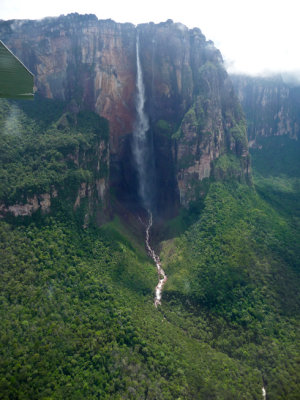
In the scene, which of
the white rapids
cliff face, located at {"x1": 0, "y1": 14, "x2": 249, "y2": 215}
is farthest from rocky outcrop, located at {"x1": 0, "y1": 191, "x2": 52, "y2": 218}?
the white rapids

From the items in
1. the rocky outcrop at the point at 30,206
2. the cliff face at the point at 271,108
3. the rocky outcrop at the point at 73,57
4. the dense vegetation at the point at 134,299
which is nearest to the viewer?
the dense vegetation at the point at 134,299

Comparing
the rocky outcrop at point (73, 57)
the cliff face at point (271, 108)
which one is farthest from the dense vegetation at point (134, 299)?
the cliff face at point (271, 108)

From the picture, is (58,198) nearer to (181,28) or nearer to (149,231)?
(149,231)

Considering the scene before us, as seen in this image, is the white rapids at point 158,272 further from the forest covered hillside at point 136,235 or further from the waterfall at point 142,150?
the waterfall at point 142,150

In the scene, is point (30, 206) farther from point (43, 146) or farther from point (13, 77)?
point (13, 77)

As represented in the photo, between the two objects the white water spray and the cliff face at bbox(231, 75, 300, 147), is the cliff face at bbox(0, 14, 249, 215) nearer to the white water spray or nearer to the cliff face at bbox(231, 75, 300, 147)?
the white water spray

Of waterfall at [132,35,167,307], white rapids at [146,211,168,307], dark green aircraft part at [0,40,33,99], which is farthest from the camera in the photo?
waterfall at [132,35,167,307]

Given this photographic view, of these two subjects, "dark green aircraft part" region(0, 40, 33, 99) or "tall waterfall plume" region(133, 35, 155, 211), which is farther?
"tall waterfall plume" region(133, 35, 155, 211)
